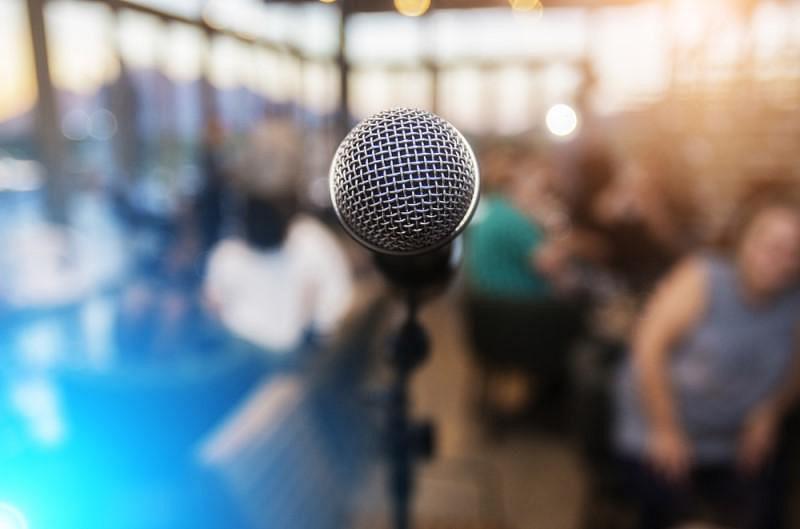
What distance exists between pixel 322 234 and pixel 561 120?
1.18m

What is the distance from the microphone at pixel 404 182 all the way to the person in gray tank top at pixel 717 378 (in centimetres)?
138

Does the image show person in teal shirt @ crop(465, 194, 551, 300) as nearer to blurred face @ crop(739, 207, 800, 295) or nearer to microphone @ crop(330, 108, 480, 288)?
blurred face @ crop(739, 207, 800, 295)

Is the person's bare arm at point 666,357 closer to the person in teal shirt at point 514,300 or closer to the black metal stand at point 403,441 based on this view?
the person in teal shirt at point 514,300

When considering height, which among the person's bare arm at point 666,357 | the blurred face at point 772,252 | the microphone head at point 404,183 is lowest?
the person's bare arm at point 666,357

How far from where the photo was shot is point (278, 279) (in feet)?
5.81

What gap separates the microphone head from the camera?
0.49 meters

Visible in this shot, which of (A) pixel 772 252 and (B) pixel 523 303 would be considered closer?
(A) pixel 772 252

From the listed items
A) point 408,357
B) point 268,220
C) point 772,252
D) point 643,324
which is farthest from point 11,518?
point 772,252

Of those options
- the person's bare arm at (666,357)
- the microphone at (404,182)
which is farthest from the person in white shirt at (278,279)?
the microphone at (404,182)

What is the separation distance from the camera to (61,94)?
1.92 metres

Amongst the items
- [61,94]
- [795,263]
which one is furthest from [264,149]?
[795,263]

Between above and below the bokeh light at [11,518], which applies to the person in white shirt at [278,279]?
above

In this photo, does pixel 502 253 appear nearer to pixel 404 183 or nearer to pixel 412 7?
pixel 412 7

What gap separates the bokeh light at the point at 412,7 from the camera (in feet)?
5.32
